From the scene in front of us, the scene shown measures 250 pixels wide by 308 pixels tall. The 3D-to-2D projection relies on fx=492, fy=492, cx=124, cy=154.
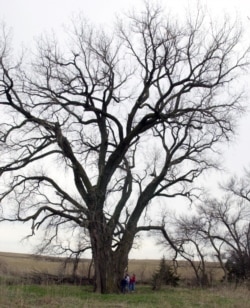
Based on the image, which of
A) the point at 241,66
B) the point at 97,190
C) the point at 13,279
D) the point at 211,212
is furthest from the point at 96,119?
the point at 211,212

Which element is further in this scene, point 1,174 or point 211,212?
point 211,212

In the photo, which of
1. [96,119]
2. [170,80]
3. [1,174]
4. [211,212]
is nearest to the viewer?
[1,174]

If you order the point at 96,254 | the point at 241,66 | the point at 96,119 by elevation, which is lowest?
the point at 96,254

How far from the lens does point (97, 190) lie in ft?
85.1

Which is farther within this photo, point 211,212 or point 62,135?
point 211,212

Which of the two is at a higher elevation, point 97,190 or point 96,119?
point 96,119

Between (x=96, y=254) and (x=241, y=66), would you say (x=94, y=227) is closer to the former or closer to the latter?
(x=96, y=254)

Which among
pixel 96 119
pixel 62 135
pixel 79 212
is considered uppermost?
pixel 96 119

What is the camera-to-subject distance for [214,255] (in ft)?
187

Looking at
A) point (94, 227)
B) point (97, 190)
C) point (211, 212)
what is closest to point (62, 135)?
point (97, 190)

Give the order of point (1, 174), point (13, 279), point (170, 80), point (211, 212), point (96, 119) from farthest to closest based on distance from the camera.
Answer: point (211, 212) → point (96, 119) → point (170, 80) → point (1, 174) → point (13, 279)

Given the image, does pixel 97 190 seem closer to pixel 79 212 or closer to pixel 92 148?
pixel 79 212

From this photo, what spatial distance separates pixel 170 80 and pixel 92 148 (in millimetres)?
6804

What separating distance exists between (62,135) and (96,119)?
363 cm
